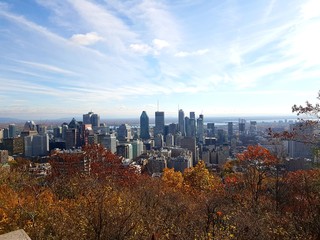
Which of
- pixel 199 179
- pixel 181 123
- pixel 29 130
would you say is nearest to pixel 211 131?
pixel 181 123

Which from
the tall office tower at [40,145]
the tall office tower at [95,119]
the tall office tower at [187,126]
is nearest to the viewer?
the tall office tower at [40,145]

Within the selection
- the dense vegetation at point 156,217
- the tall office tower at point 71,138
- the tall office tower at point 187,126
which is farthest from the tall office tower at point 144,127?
the dense vegetation at point 156,217

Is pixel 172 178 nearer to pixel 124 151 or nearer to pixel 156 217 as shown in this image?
pixel 156 217

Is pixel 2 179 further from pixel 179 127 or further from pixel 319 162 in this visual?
pixel 179 127

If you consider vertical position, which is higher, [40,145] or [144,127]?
[144,127]

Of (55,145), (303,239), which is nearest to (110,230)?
(303,239)

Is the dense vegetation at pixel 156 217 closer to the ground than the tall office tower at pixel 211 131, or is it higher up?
higher up

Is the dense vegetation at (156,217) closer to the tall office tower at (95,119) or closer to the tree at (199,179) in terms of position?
the tree at (199,179)

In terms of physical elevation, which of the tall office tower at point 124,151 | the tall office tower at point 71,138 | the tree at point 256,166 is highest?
the tree at point 256,166

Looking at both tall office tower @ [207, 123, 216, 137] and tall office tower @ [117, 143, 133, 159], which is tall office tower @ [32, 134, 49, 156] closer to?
tall office tower @ [117, 143, 133, 159]

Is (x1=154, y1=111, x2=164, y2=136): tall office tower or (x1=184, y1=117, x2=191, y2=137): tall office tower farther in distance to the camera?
(x1=154, y1=111, x2=164, y2=136): tall office tower

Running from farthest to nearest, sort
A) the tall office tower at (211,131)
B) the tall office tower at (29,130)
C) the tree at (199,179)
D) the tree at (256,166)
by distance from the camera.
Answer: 1. the tall office tower at (211,131)
2. the tall office tower at (29,130)
3. the tree at (199,179)
4. the tree at (256,166)

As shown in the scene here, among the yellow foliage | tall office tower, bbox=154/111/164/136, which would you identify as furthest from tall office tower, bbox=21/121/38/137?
the yellow foliage
